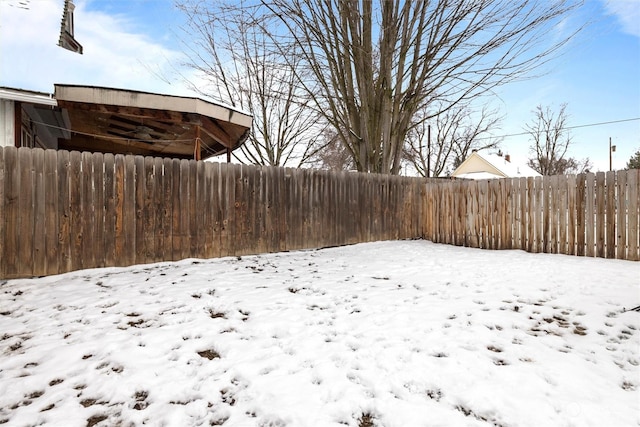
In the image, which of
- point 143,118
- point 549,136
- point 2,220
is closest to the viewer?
point 2,220

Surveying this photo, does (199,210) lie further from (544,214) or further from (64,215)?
(544,214)

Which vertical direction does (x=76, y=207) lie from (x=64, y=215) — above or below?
above

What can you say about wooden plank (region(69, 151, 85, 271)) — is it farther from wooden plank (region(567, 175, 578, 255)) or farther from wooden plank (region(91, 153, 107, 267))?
wooden plank (region(567, 175, 578, 255))

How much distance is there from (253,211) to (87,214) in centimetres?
258

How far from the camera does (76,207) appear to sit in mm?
4629

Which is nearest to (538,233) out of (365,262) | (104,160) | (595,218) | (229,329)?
(595,218)

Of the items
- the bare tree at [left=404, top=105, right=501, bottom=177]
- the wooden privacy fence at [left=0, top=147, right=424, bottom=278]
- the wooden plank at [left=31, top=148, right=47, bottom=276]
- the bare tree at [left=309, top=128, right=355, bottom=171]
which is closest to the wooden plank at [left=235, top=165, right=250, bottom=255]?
the wooden privacy fence at [left=0, top=147, right=424, bottom=278]

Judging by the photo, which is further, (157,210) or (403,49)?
(403,49)

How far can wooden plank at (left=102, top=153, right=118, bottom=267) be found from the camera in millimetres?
4828

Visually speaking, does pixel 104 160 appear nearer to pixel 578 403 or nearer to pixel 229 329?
pixel 229 329

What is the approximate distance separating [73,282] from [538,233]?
312 inches

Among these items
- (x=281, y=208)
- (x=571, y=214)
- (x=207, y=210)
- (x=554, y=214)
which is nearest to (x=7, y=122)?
(x=207, y=210)

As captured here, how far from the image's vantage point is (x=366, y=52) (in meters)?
8.14

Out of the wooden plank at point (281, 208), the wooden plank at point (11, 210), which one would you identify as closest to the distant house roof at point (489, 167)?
the wooden plank at point (281, 208)
